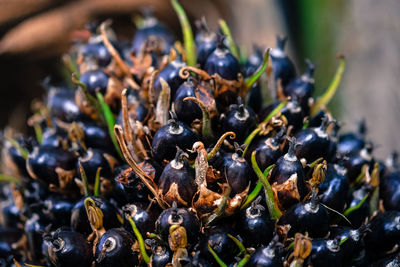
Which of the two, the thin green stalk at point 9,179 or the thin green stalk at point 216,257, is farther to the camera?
the thin green stalk at point 9,179

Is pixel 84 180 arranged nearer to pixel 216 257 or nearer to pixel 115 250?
pixel 115 250

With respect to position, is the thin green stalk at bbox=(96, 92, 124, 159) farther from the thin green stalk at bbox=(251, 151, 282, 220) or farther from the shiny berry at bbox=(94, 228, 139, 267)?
the thin green stalk at bbox=(251, 151, 282, 220)

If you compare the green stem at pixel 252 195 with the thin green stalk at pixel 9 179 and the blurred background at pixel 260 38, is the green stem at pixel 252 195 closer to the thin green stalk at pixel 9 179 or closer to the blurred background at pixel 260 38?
the thin green stalk at pixel 9 179

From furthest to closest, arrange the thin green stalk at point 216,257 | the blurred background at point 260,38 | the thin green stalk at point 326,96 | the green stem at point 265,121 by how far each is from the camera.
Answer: the blurred background at point 260,38, the thin green stalk at point 326,96, the green stem at point 265,121, the thin green stalk at point 216,257

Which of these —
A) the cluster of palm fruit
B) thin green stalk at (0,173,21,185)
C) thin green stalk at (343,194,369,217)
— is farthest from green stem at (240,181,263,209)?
thin green stalk at (0,173,21,185)

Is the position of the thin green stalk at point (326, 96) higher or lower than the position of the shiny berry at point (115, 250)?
higher

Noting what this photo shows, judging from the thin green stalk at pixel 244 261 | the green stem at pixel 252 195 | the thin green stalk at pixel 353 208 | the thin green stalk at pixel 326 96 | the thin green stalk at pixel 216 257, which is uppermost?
the thin green stalk at pixel 326 96

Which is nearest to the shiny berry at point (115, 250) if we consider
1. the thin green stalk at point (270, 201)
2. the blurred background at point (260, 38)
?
the thin green stalk at point (270, 201)

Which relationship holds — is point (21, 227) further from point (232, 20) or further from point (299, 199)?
point (232, 20)

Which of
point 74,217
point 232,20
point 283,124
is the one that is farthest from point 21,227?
point 232,20

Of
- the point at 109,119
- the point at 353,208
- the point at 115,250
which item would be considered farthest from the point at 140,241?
the point at 353,208
